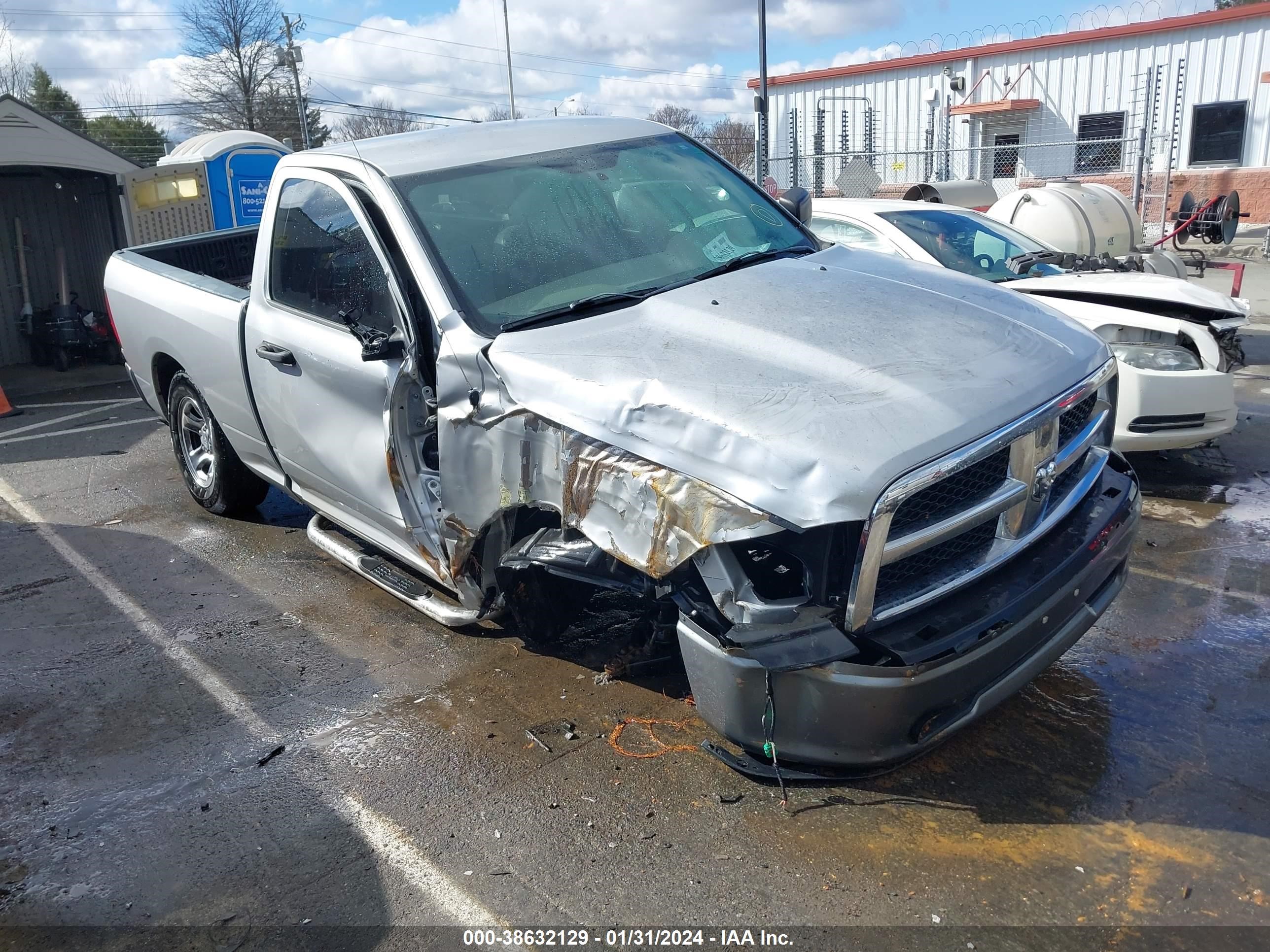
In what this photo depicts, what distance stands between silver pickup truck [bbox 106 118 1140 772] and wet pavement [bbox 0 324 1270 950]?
0.33m

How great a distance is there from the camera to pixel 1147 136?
16359 millimetres

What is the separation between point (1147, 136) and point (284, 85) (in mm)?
40682

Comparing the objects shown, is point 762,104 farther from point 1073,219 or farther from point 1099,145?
point 1099,145

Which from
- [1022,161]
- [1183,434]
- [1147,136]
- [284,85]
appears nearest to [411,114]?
[284,85]

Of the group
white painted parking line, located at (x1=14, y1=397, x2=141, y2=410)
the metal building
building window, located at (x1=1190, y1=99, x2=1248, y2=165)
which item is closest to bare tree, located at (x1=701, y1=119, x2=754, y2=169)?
the metal building

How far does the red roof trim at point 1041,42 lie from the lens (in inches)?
831

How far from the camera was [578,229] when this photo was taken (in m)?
3.94

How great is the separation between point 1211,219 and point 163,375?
12.2 m

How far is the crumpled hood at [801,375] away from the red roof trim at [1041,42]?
2220 cm

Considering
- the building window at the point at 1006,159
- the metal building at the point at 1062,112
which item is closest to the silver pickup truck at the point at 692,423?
the metal building at the point at 1062,112

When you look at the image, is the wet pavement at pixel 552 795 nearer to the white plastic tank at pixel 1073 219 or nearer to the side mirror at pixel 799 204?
the side mirror at pixel 799 204

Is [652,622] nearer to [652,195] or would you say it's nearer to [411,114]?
[652,195]

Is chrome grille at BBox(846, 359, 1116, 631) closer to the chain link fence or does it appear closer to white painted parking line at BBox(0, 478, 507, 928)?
white painted parking line at BBox(0, 478, 507, 928)

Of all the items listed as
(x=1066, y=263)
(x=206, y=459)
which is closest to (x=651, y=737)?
(x=206, y=459)
